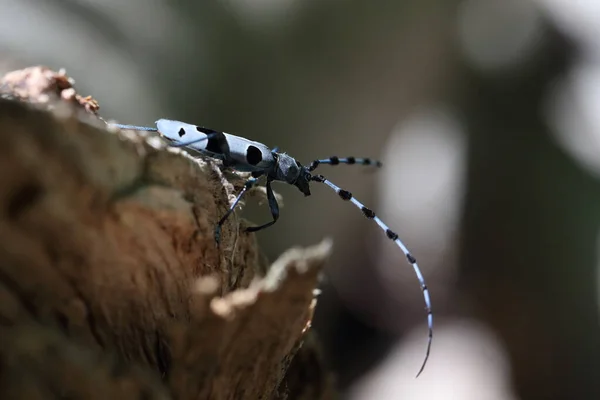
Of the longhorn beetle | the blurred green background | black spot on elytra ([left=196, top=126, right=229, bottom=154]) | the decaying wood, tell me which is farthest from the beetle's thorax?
the blurred green background

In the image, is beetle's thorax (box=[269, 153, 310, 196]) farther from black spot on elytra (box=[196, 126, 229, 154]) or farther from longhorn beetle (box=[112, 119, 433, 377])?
black spot on elytra (box=[196, 126, 229, 154])

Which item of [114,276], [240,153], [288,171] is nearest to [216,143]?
[240,153]

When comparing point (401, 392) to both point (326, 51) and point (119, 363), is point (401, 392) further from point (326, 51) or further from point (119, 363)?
point (119, 363)

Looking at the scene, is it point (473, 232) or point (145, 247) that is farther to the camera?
point (473, 232)

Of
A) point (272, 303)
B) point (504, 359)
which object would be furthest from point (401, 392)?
point (272, 303)

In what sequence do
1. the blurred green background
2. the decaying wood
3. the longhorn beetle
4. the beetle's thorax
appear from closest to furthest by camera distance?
the decaying wood → the longhorn beetle → the beetle's thorax → the blurred green background

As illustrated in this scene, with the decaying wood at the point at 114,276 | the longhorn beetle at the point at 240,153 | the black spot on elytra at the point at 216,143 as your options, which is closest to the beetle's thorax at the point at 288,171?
the longhorn beetle at the point at 240,153

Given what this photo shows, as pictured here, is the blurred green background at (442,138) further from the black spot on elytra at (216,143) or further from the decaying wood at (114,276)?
the decaying wood at (114,276)
